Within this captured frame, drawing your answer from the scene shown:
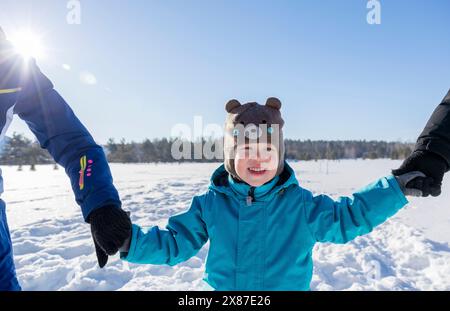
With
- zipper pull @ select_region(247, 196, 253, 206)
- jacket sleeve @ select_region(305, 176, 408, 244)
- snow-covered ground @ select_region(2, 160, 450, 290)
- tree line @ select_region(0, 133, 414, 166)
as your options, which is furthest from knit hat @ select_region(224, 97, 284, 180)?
tree line @ select_region(0, 133, 414, 166)

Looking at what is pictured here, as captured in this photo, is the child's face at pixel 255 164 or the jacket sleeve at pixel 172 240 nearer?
the jacket sleeve at pixel 172 240

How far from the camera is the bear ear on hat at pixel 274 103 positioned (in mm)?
1650

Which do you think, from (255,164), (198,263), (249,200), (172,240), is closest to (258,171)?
(255,164)

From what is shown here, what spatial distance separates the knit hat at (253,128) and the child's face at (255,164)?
0.15 ft

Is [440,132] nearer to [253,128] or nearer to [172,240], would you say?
[253,128]

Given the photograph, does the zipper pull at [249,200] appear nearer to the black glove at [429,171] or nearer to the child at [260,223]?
the child at [260,223]

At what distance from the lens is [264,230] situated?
1423 mm

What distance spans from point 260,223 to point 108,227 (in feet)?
2.13

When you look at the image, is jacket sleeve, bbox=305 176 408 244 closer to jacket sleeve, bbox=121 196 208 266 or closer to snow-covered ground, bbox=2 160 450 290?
jacket sleeve, bbox=121 196 208 266

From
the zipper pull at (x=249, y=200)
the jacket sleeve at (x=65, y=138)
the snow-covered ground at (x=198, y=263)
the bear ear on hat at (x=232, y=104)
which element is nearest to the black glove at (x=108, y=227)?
the jacket sleeve at (x=65, y=138)

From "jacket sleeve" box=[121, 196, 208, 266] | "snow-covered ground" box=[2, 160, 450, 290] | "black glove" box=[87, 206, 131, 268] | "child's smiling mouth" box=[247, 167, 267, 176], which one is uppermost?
"child's smiling mouth" box=[247, 167, 267, 176]

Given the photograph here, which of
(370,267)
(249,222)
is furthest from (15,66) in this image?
(370,267)

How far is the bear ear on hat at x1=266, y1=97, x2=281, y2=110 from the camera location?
165 centimetres
